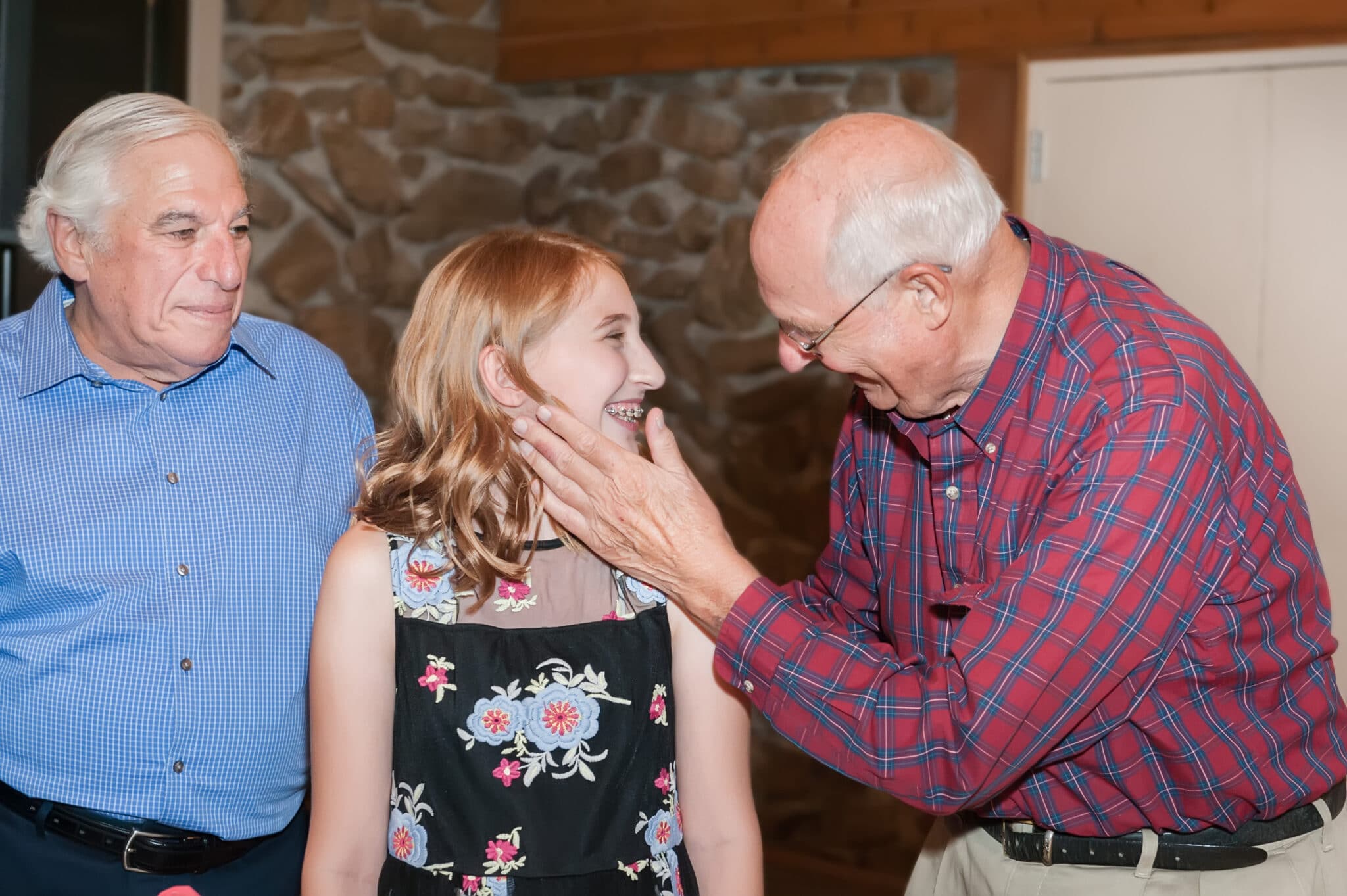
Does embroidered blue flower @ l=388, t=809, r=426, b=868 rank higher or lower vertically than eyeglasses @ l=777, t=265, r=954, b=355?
lower

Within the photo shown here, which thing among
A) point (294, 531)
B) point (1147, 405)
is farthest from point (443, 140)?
point (1147, 405)

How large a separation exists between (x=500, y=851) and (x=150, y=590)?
620 mm

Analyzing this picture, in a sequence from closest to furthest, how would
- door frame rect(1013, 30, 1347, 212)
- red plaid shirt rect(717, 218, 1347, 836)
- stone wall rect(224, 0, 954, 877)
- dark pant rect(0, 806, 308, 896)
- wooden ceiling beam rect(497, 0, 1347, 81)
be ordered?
red plaid shirt rect(717, 218, 1347, 836), dark pant rect(0, 806, 308, 896), door frame rect(1013, 30, 1347, 212), wooden ceiling beam rect(497, 0, 1347, 81), stone wall rect(224, 0, 954, 877)

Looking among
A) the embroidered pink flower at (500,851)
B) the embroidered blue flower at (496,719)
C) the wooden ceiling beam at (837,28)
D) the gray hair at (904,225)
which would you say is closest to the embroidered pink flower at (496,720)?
the embroidered blue flower at (496,719)

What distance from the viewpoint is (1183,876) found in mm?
1623

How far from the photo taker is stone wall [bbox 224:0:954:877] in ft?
12.8

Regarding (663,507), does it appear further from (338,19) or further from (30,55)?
(338,19)

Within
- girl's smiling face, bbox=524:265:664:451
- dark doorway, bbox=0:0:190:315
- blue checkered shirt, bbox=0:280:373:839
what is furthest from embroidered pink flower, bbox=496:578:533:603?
dark doorway, bbox=0:0:190:315

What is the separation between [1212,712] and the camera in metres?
1.56

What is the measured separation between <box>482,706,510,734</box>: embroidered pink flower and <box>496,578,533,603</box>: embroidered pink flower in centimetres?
14

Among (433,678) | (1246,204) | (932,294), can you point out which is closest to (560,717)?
(433,678)

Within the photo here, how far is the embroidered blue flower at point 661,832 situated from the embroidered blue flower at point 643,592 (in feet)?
0.86

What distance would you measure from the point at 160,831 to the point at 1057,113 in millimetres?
2814

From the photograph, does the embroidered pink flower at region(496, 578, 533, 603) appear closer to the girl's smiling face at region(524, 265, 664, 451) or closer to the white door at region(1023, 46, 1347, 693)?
the girl's smiling face at region(524, 265, 664, 451)
